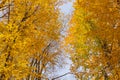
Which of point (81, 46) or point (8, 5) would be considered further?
point (81, 46)

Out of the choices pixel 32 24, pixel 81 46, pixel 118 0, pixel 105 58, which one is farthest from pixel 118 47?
pixel 81 46

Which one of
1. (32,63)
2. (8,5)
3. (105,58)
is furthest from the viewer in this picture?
(32,63)

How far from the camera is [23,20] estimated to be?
13445mm

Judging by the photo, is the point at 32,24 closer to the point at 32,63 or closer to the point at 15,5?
the point at 15,5

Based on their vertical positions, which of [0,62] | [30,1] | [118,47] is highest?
[30,1]

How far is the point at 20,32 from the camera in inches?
508

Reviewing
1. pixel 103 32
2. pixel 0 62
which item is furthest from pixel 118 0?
pixel 0 62

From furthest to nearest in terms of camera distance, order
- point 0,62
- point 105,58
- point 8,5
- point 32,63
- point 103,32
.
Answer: point 32,63 < point 105,58 < point 103,32 < point 8,5 < point 0,62

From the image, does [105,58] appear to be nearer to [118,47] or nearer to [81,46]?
[118,47]

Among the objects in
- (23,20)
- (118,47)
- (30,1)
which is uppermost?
(30,1)

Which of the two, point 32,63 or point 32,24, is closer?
point 32,24

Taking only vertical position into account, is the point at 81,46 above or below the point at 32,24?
above

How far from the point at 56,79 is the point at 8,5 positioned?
433 inches

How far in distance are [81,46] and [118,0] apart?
9.79m
